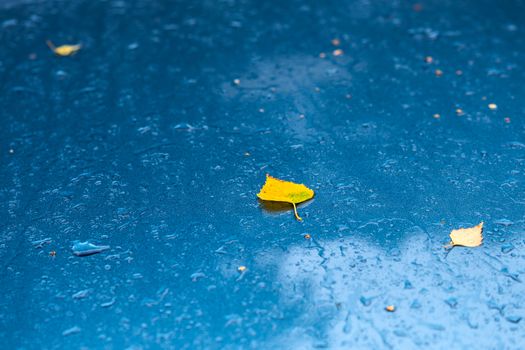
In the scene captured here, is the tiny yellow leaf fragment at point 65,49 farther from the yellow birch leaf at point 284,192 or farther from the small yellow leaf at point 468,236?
the small yellow leaf at point 468,236

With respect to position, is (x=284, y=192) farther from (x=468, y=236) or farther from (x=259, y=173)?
(x=468, y=236)

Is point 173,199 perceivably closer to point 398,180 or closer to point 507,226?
point 398,180

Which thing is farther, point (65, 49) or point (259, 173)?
point (65, 49)

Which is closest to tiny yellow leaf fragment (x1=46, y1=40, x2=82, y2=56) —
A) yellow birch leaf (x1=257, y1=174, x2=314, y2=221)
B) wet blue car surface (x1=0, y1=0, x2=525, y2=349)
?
wet blue car surface (x1=0, y1=0, x2=525, y2=349)

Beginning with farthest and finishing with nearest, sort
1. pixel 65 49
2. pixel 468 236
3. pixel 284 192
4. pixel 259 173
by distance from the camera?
pixel 65 49 < pixel 259 173 < pixel 284 192 < pixel 468 236

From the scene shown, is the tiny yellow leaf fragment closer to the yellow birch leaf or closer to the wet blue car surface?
the wet blue car surface

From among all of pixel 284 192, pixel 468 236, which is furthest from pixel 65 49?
pixel 468 236

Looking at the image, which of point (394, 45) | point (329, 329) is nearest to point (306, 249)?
point (329, 329)
